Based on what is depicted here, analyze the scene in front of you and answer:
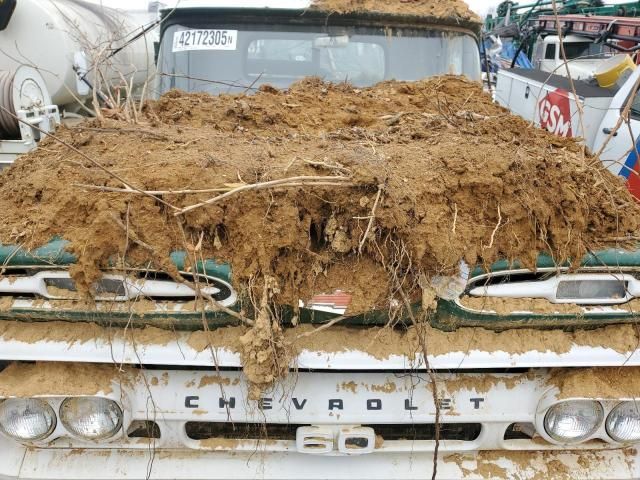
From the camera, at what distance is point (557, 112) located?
5.36m

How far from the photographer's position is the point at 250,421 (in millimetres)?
1994

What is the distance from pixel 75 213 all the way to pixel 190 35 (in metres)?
2.14

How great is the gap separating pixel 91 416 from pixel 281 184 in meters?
1.13

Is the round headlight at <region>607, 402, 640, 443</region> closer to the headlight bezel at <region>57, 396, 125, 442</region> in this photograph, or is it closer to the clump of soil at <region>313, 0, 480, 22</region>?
the headlight bezel at <region>57, 396, 125, 442</region>

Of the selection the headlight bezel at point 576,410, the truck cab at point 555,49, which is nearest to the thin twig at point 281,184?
the headlight bezel at point 576,410

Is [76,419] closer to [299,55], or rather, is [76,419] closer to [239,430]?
[239,430]

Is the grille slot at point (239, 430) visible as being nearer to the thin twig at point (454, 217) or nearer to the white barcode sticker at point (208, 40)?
the thin twig at point (454, 217)

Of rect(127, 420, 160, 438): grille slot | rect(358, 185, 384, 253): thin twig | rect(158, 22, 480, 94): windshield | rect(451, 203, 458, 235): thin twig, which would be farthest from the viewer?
rect(158, 22, 480, 94): windshield

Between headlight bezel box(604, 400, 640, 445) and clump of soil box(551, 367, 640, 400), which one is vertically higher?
clump of soil box(551, 367, 640, 400)

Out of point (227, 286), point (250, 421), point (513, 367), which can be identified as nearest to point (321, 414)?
point (250, 421)

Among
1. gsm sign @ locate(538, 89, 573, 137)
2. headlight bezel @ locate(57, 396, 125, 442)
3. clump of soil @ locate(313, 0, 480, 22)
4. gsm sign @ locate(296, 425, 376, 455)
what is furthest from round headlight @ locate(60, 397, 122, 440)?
gsm sign @ locate(538, 89, 573, 137)

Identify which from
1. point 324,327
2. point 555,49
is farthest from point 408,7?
point 555,49

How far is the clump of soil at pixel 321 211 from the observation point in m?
1.79

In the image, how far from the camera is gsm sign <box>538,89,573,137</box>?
5078 millimetres
